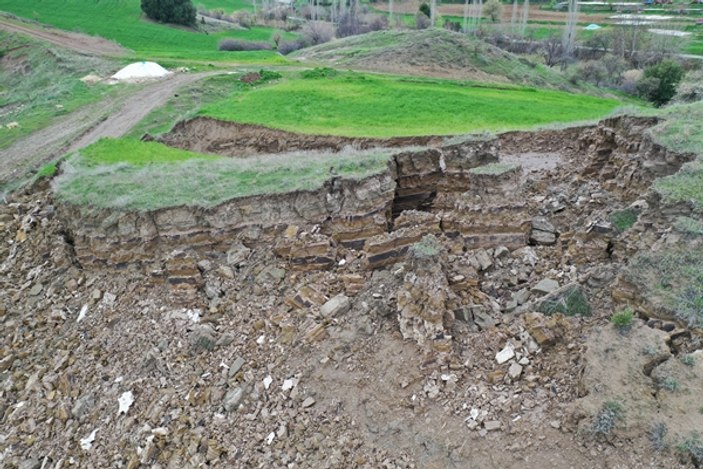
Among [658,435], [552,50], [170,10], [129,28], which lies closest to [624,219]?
[658,435]

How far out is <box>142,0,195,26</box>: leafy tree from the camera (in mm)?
64188

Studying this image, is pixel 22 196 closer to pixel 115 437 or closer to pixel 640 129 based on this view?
pixel 115 437

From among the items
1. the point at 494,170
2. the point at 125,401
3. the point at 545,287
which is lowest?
the point at 125,401

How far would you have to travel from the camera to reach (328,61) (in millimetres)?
45000

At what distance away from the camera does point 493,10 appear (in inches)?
3184

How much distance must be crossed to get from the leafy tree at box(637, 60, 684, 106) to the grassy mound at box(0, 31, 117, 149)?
3992 cm

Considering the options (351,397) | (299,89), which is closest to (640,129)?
(351,397)

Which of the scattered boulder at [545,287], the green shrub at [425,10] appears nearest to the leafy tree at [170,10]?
the green shrub at [425,10]

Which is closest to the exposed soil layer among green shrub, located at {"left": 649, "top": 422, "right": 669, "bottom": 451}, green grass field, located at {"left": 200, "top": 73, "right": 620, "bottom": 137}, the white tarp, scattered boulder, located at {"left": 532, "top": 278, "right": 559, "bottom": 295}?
green grass field, located at {"left": 200, "top": 73, "right": 620, "bottom": 137}

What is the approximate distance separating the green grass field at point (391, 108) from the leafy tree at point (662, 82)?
1341cm

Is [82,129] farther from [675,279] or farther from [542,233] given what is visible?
[675,279]

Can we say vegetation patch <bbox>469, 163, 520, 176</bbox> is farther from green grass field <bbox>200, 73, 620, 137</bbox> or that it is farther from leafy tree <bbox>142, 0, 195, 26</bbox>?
leafy tree <bbox>142, 0, 195, 26</bbox>

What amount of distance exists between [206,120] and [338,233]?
16.7m

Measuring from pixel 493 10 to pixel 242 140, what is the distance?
6878 cm
